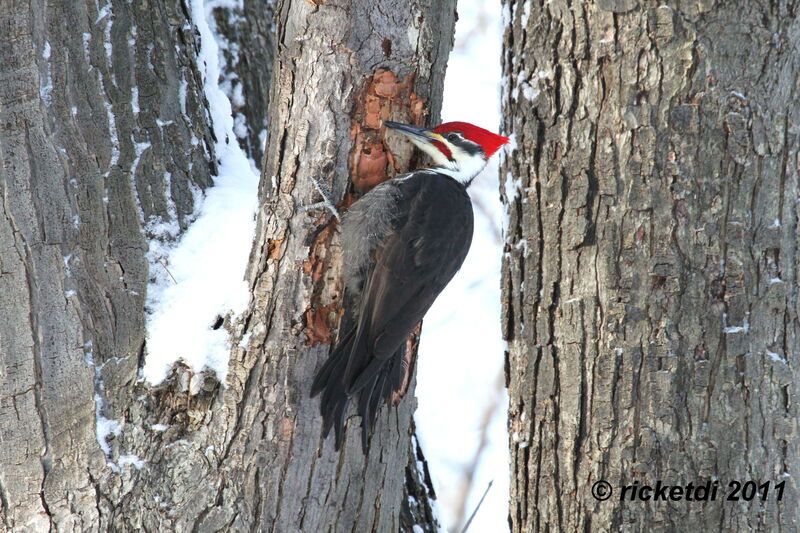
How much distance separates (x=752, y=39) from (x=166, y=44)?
83.1 inches

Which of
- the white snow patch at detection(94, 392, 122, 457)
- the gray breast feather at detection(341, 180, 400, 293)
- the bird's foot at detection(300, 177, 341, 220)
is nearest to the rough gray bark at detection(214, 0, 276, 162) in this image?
the gray breast feather at detection(341, 180, 400, 293)

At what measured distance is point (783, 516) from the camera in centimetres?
262

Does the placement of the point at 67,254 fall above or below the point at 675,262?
below

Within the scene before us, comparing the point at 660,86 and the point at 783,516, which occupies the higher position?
the point at 660,86

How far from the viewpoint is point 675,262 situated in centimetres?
267

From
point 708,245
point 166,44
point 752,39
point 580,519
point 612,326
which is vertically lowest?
point 580,519

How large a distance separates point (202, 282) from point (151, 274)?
0.17 meters

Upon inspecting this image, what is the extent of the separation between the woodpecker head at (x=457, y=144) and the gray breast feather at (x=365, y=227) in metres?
0.21

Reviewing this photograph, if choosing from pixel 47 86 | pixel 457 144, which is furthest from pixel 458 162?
pixel 47 86

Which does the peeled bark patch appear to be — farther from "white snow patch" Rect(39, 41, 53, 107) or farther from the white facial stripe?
"white snow patch" Rect(39, 41, 53, 107)

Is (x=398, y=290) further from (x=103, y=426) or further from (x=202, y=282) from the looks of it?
(x=103, y=426)

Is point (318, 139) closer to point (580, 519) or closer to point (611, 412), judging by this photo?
point (611, 412)

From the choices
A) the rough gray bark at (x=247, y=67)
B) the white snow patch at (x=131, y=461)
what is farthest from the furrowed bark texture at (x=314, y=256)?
the rough gray bark at (x=247, y=67)

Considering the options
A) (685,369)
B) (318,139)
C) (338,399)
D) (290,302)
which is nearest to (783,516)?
(685,369)
